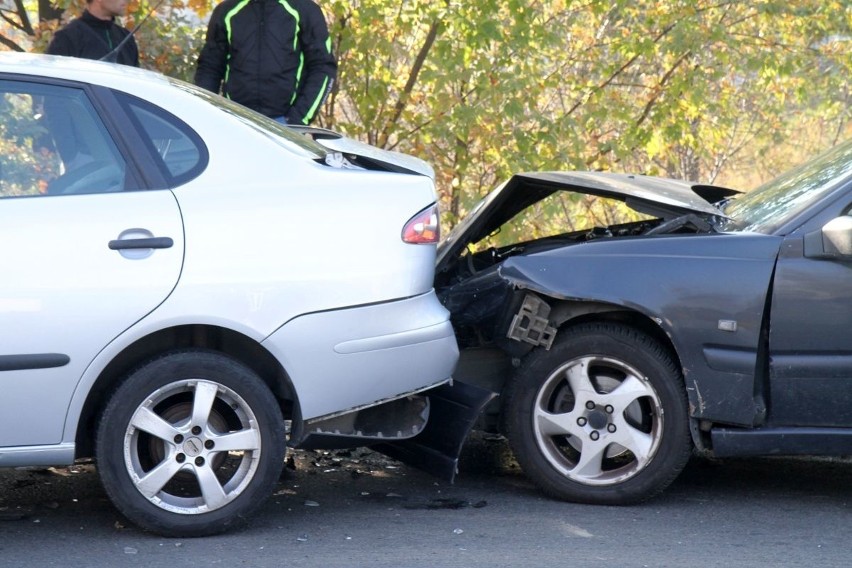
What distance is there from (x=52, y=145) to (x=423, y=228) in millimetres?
1436

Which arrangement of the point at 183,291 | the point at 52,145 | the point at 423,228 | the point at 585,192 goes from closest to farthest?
the point at 183,291 → the point at 52,145 → the point at 423,228 → the point at 585,192

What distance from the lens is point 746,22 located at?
9484mm

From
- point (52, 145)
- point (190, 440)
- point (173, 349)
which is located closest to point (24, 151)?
point (52, 145)

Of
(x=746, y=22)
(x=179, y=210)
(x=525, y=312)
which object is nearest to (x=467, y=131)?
(x=746, y=22)

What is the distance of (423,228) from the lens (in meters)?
4.73

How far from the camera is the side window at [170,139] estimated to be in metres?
4.54

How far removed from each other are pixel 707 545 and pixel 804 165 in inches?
83.7

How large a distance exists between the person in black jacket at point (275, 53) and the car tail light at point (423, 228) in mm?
2446

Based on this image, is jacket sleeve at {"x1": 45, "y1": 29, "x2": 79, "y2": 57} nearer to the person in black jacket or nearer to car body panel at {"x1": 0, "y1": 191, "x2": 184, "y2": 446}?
the person in black jacket

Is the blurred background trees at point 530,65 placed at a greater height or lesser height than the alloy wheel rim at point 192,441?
greater

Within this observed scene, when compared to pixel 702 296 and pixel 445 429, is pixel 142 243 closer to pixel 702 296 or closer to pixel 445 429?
pixel 445 429

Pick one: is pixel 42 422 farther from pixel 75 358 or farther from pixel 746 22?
pixel 746 22

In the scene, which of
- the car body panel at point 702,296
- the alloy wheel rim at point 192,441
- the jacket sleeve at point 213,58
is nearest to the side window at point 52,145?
the alloy wheel rim at point 192,441

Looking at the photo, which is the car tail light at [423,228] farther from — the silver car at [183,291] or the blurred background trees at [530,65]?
the blurred background trees at [530,65]
